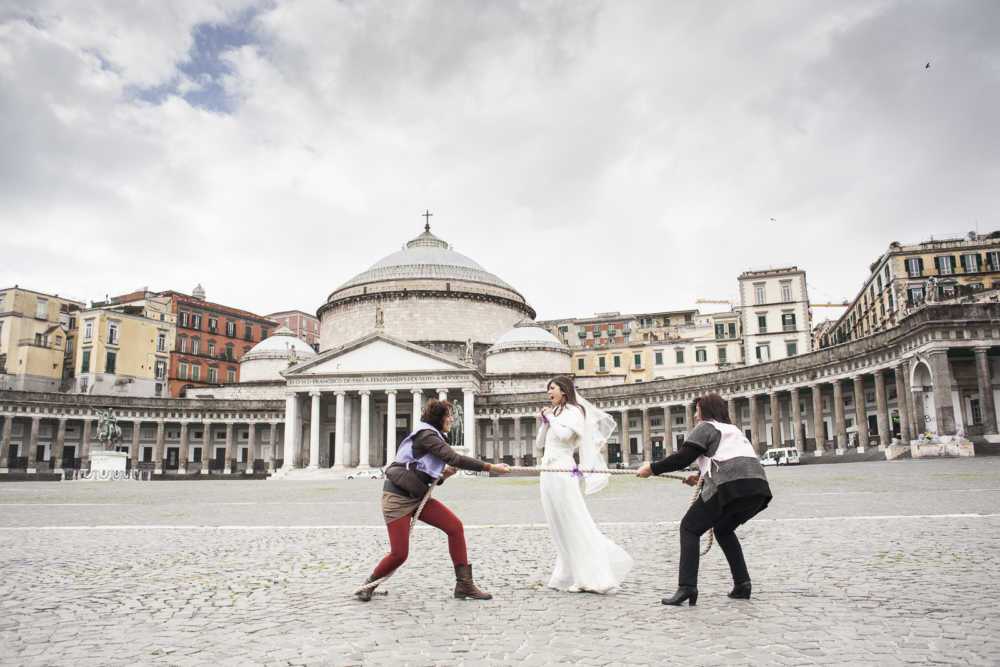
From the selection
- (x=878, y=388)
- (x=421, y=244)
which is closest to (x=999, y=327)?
(x=878, y=388)

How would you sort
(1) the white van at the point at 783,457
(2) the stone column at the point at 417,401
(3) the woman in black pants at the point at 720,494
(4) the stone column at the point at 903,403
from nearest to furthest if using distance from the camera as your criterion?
(3) the woman in black pants at the point at 720,494 < (4) the stone column at the point at 903,403 < (1) the white van at the point at 783,457 < (2) the stone column at the point at 417,401

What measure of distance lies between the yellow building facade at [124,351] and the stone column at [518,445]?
3656 centimetres

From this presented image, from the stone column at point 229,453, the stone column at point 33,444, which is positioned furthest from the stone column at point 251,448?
the stone column at point 33,444

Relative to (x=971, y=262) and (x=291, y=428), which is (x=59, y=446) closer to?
(x=291, y=428)

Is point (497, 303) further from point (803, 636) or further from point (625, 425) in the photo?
point (803, 636)

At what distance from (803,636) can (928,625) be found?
961 mm

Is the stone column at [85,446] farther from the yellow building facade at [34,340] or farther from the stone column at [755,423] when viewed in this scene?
the stone column at [755,423]

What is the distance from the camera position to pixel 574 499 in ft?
25.0

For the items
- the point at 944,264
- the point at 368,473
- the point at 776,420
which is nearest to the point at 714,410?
the point at 776,420

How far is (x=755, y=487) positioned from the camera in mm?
6645

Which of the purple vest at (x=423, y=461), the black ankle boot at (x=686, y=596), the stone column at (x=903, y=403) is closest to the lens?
the black ankle boot at (x=686, y=596)

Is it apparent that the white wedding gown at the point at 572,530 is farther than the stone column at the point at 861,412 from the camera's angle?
No

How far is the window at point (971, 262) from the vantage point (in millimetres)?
61812

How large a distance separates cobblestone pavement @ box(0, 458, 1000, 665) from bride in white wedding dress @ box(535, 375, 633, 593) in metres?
0.32
